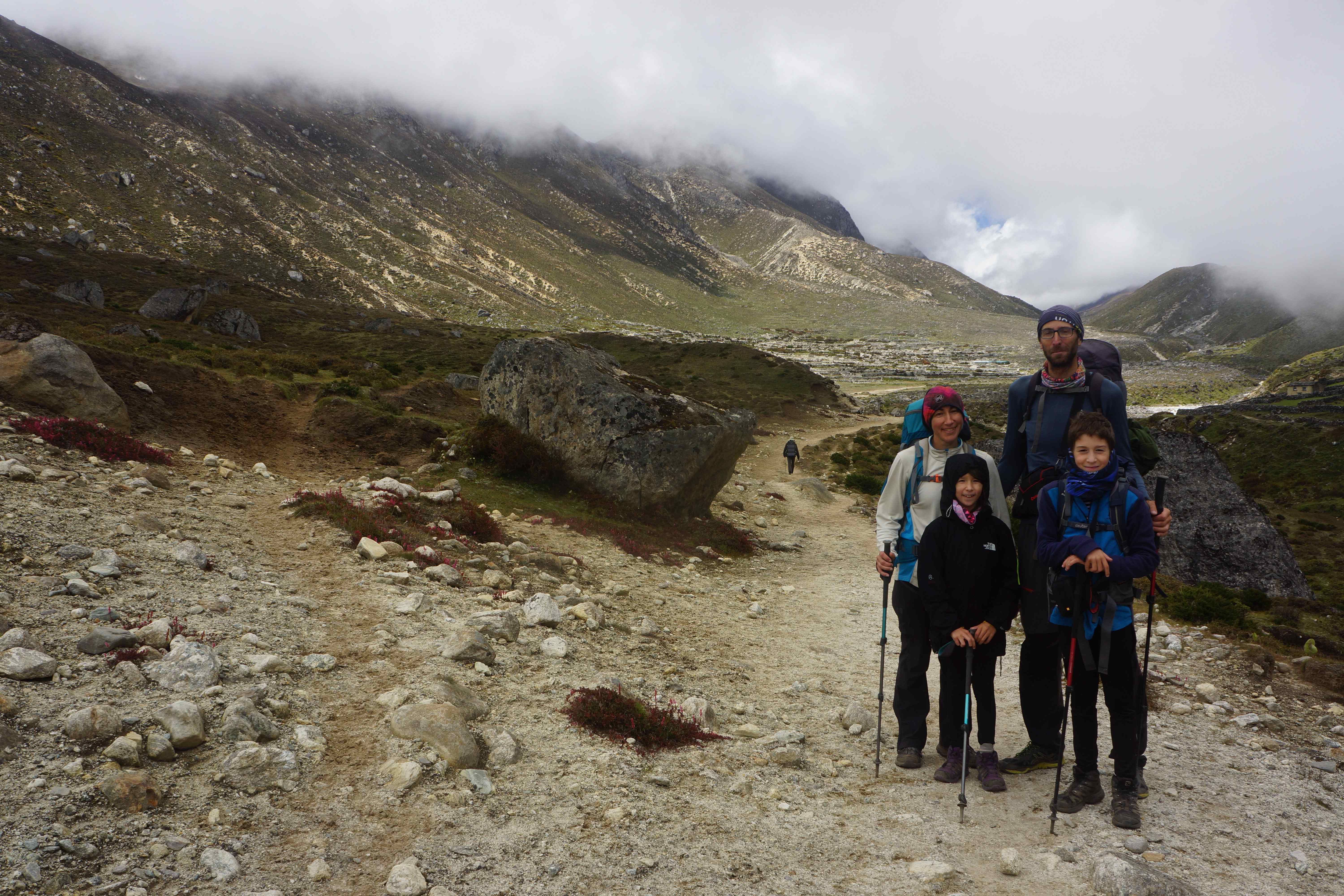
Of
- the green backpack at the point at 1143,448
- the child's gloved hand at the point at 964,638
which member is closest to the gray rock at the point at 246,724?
the child's gloved hand at the point at 964,638

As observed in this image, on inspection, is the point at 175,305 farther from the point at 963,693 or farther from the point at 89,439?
the point at 963,693

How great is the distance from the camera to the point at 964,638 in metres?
5.35

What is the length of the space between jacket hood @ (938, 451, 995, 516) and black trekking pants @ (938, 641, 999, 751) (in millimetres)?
1216

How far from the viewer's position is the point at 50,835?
351 cm

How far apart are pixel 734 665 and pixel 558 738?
3372 millimetres

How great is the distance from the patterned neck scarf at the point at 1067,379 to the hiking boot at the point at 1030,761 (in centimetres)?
310

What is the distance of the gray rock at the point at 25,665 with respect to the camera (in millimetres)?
4629

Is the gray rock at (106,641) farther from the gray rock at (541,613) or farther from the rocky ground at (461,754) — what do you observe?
the gray rock at (541,613)

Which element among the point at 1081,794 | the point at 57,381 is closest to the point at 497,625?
the point at 1081,794

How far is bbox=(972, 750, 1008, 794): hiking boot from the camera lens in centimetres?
554

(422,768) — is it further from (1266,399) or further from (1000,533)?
(1266,399)

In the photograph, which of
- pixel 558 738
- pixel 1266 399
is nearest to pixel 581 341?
pixel 558 738

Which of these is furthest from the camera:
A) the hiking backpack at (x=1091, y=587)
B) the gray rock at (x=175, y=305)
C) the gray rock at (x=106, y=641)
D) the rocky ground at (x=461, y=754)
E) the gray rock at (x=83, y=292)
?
the gray rock at (x=175, y=305)

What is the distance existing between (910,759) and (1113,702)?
5.58ft
